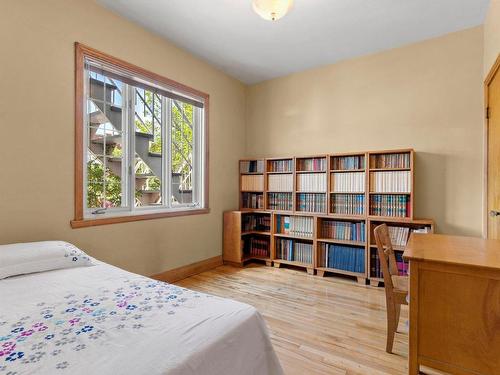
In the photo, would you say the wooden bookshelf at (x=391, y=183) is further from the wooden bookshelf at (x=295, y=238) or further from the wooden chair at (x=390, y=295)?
the wooden chair at (x=390, y=295)

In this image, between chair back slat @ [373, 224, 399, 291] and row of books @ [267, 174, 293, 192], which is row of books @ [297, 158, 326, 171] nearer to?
→ row of books @ [267, 174, 293, 192]

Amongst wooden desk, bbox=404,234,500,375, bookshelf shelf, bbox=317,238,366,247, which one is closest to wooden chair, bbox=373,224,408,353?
wooden desk, bbox=404,234,500,375

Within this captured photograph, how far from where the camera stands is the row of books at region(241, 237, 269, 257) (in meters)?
3.97

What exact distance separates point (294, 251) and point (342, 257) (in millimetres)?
651

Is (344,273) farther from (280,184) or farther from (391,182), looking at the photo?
(280,184)

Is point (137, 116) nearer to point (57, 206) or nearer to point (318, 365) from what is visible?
point (57, 206)

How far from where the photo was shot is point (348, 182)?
3330mm

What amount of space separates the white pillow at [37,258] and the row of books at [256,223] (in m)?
2.29

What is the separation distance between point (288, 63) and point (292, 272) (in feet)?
9.30

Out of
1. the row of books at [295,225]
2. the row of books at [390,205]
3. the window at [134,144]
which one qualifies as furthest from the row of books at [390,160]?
the window at [134,144]

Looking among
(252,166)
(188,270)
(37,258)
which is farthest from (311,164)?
(37,258)

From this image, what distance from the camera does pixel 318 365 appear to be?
5.62 feet

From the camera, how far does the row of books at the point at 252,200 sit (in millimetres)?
4066

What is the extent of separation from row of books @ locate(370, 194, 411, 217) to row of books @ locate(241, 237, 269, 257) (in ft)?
5.08
